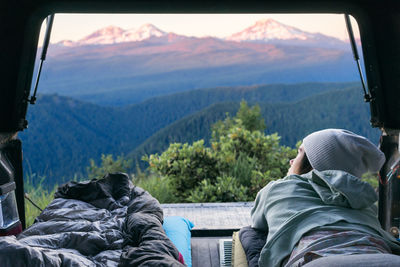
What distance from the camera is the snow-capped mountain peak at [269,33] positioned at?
751 centimetres

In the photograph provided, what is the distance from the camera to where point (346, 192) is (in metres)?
1.81

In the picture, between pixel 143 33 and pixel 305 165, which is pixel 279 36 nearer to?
pixel 143 33

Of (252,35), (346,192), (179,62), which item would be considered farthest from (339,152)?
(179,62)

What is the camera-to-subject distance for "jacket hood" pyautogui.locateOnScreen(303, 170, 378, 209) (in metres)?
1.82

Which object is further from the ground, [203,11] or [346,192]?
[203,11]

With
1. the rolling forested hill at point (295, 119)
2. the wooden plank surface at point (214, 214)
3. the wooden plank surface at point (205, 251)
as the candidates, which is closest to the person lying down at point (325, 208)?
the wooden plank surface at point (205, 251)

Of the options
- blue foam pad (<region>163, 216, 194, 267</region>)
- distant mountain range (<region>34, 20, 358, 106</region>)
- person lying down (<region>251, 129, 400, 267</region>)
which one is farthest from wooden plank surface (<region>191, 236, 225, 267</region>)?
distant mountain range (<region>34, 20, 358, 106</region>)

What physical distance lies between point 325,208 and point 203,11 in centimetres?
141

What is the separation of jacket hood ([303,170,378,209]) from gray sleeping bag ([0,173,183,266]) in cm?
68

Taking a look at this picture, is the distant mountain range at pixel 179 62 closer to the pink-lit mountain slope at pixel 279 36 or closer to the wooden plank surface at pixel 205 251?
the pink-lit mountain slope at pixel 279 36

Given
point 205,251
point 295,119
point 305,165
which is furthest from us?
point 295,119

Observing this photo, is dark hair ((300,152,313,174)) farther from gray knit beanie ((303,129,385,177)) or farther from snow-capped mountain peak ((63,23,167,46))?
snow-capped mountain peak ((63,23,167,46))

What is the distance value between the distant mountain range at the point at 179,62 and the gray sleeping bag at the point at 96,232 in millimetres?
4972

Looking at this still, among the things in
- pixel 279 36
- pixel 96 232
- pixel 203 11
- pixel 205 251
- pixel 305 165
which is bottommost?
pixel 205 251
